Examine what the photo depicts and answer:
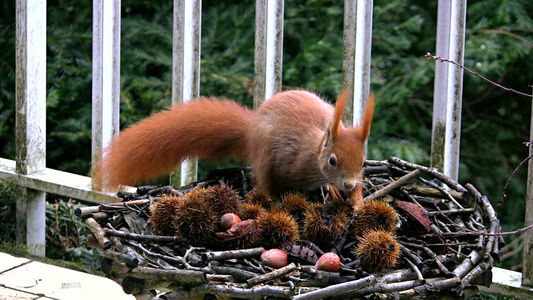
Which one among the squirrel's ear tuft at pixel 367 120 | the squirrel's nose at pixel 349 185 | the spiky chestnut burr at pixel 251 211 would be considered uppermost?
the squirrel's ear tuft at pixel 367 120

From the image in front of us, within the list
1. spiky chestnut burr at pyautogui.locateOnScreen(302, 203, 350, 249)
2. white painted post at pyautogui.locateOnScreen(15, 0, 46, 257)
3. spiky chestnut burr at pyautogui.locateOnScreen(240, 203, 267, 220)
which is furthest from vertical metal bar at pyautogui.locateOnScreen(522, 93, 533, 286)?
white painted post at pyautogui.locateOnScreen(15, 0, 46, 257)

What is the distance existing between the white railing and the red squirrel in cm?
18

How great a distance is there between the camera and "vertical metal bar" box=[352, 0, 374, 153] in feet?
6.52

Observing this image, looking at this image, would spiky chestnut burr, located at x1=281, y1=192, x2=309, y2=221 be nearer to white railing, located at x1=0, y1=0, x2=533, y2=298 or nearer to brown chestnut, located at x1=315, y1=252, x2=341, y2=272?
brown chestnut, located at x1=315, y1=252, x2=341, y2=272

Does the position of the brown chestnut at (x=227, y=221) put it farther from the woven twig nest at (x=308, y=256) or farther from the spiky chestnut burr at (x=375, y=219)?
the spiky chestnut burr at (x=375, y=219)

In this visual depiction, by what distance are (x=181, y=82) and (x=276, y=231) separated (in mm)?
807

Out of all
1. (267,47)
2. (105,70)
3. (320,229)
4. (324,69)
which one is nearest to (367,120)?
(320,229)

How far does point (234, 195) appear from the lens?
158 centimetres

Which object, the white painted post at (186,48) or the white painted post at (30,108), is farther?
the white painted post at (30,108)

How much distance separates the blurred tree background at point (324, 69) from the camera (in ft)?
9.25

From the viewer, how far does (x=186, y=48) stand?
2.13 meters

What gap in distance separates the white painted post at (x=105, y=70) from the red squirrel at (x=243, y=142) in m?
0.34

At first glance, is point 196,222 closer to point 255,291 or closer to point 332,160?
point 255,291

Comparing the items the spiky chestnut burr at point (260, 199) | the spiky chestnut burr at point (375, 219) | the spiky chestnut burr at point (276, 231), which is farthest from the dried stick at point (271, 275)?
the spiky chestnut burr at point (260, 199)
